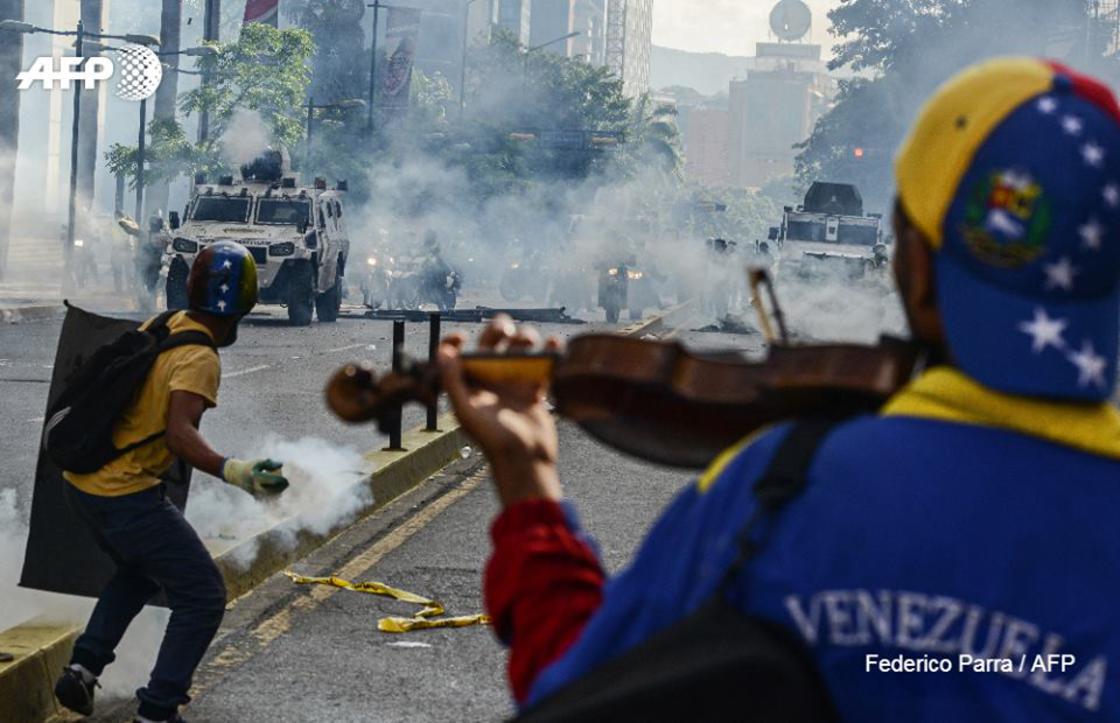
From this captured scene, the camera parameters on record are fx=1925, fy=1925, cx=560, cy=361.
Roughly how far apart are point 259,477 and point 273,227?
87.7 feet

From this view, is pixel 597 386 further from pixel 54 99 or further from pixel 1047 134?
pixel 54 99

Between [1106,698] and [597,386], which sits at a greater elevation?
[597,386]

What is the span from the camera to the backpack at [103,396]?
5.34 m

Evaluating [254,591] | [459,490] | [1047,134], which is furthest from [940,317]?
[459,490]

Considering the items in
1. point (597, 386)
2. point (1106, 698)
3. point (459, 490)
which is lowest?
point (459, 490)

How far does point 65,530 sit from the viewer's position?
243 inches

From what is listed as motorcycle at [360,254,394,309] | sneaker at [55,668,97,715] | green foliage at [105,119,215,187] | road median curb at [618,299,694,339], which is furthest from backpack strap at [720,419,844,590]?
green foliage at [105,119,215,187]

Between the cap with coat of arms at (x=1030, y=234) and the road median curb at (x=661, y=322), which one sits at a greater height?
the cap with coat of arms at (x=1030, y=234)

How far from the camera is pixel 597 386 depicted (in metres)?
1.81

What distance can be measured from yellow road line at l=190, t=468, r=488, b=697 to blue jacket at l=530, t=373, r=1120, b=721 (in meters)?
5.16

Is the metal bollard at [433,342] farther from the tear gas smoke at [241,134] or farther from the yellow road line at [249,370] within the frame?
the tear gas smoke at [241,134]

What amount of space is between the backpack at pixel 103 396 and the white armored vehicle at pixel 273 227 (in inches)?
998

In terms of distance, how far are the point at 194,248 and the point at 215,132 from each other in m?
19.1

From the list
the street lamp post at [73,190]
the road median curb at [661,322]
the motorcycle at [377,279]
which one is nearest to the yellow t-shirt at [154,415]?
the road median curb at [661,322]
